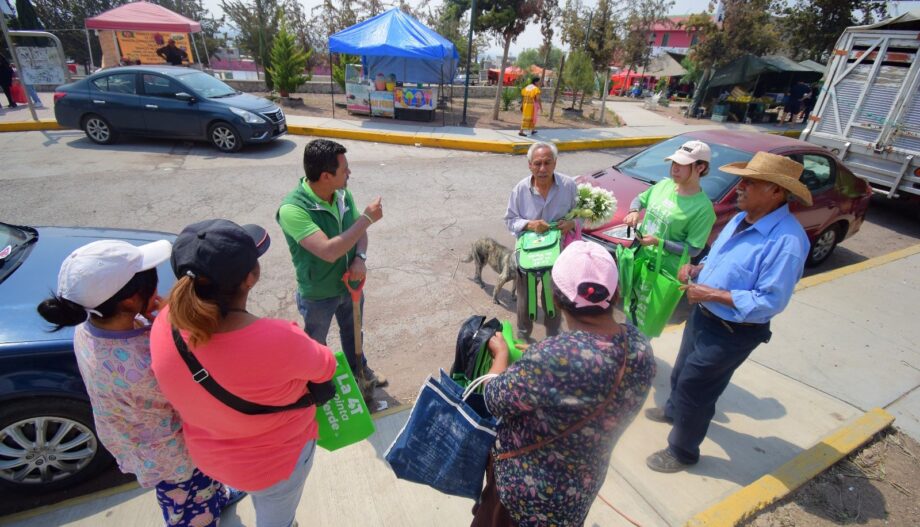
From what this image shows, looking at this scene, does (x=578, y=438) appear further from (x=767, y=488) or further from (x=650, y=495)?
(x=767, y=488)

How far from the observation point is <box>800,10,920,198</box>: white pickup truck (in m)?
8.35

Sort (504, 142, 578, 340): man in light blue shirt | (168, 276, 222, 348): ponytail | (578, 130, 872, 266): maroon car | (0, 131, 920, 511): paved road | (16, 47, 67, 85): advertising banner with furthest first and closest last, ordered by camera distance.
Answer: (16, 47, 67, 85): advertising banner
(578, 130, 872, 266): maroon car
(0, 131, 920, 511): paved road
(504, 142, 578, 340): man in light blue shirt
(168, 276, 222, 348): ponytail

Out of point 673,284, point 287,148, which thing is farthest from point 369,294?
point 287,148

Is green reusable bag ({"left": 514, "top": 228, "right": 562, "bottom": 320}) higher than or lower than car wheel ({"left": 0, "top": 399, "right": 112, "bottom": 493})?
higher

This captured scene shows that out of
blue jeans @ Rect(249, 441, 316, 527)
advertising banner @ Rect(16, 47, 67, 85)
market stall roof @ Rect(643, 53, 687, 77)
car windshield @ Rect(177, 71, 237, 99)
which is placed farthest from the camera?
market stall roof @ Rect(643, 53, 687, 77)

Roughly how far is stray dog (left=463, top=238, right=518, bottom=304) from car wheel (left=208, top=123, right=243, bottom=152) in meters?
7.07

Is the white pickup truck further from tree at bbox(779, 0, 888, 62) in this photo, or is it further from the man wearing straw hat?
tree at bbox(779, 0, 888, 62)

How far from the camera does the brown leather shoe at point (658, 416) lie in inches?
135

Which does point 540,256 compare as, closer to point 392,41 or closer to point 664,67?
point 392,41

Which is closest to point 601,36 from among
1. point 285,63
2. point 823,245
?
point 285,63

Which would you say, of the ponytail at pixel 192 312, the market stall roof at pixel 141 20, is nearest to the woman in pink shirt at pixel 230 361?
the ponytail at pixel 192 312

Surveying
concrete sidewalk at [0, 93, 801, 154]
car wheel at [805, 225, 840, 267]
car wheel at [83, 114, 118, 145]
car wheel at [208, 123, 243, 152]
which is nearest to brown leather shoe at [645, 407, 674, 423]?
car wheel at [805, 225, 840, 267]

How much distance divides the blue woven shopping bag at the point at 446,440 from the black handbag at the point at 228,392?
404mm

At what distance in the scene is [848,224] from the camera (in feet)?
22.2
